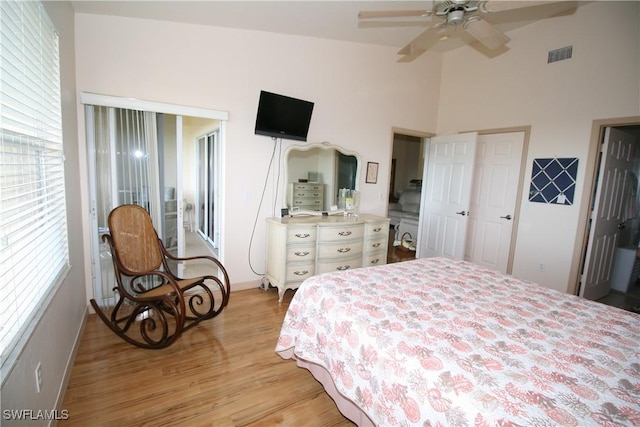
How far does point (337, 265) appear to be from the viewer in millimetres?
3248

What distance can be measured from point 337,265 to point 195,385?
1785 millimetres

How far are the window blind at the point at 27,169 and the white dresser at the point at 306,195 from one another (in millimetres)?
2103

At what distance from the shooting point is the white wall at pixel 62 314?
1.12 metres

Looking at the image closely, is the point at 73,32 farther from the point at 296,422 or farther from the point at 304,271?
the point at 296,422

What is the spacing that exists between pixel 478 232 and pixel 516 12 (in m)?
2.57

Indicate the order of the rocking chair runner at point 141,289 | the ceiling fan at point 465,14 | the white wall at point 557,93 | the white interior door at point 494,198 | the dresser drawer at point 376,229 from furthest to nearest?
the white interior door at point 494,198 < the dresser drawer at point 376,229 < the white wall at point 557,93 < the rocking chair runner at point 141,289 < the ceiling fan at point 465,14

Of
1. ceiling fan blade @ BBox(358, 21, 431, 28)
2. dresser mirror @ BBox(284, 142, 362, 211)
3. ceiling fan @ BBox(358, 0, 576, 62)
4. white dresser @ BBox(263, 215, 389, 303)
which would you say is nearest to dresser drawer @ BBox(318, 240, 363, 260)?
white dresser @ BBox(263, 215, 389, 303)

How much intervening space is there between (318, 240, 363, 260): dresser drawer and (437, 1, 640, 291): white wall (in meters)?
2.03

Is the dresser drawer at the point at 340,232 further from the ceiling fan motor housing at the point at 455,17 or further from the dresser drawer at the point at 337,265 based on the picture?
the ceiling fan motor housing at the point at 455,17

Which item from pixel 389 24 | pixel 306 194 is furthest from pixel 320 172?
pixel 389 24

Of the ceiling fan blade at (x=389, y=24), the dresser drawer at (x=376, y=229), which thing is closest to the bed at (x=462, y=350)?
the dresser drawer at (x=376, y=229)

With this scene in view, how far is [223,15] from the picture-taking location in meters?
2.67

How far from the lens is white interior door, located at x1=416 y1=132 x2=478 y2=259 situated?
389cm

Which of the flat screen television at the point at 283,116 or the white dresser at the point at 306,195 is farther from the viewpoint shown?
the white dresser at the point at 306,195
